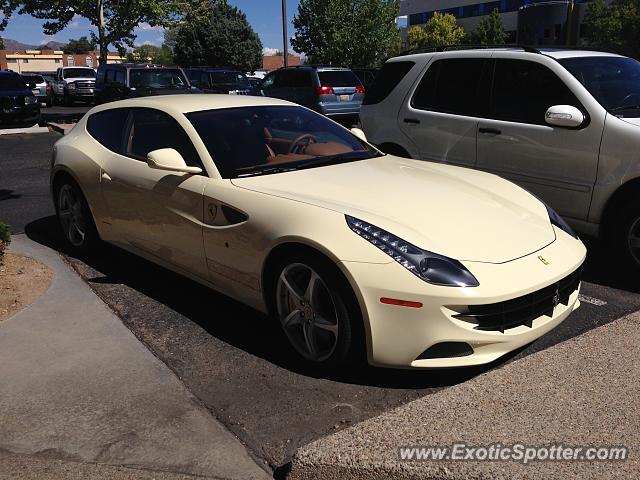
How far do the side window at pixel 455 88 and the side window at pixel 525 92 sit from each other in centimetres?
15

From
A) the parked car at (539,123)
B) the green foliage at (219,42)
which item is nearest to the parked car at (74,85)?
the green foliage at (219,42)

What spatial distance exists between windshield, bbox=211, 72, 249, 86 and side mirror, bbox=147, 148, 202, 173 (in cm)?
1730

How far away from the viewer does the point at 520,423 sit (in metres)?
2.80

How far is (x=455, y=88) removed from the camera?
6.11 metres

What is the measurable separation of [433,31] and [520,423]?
73.7m

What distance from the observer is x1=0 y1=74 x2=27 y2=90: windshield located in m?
19.0

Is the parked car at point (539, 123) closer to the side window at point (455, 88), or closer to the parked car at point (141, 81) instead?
the side window at point (455, 88)

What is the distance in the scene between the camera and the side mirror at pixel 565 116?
4977 millimetres

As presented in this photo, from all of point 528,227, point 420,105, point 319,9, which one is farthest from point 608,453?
point 319,9

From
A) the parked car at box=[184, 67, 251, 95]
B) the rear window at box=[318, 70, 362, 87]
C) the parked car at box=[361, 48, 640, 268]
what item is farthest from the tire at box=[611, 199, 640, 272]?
the parked car at box=[184, 67, 251, 95]

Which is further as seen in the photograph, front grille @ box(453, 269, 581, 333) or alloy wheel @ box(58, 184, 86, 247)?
alloy wheel @ box(58, 184, 86, 247)

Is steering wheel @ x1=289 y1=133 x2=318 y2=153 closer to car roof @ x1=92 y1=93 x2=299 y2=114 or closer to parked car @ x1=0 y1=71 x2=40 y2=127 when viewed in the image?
car roof @ x1=92 y1=93 x2=299 y2=114

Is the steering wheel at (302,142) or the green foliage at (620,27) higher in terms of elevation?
the green foliage at (620,27)

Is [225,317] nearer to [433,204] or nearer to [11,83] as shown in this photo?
[433,204]
